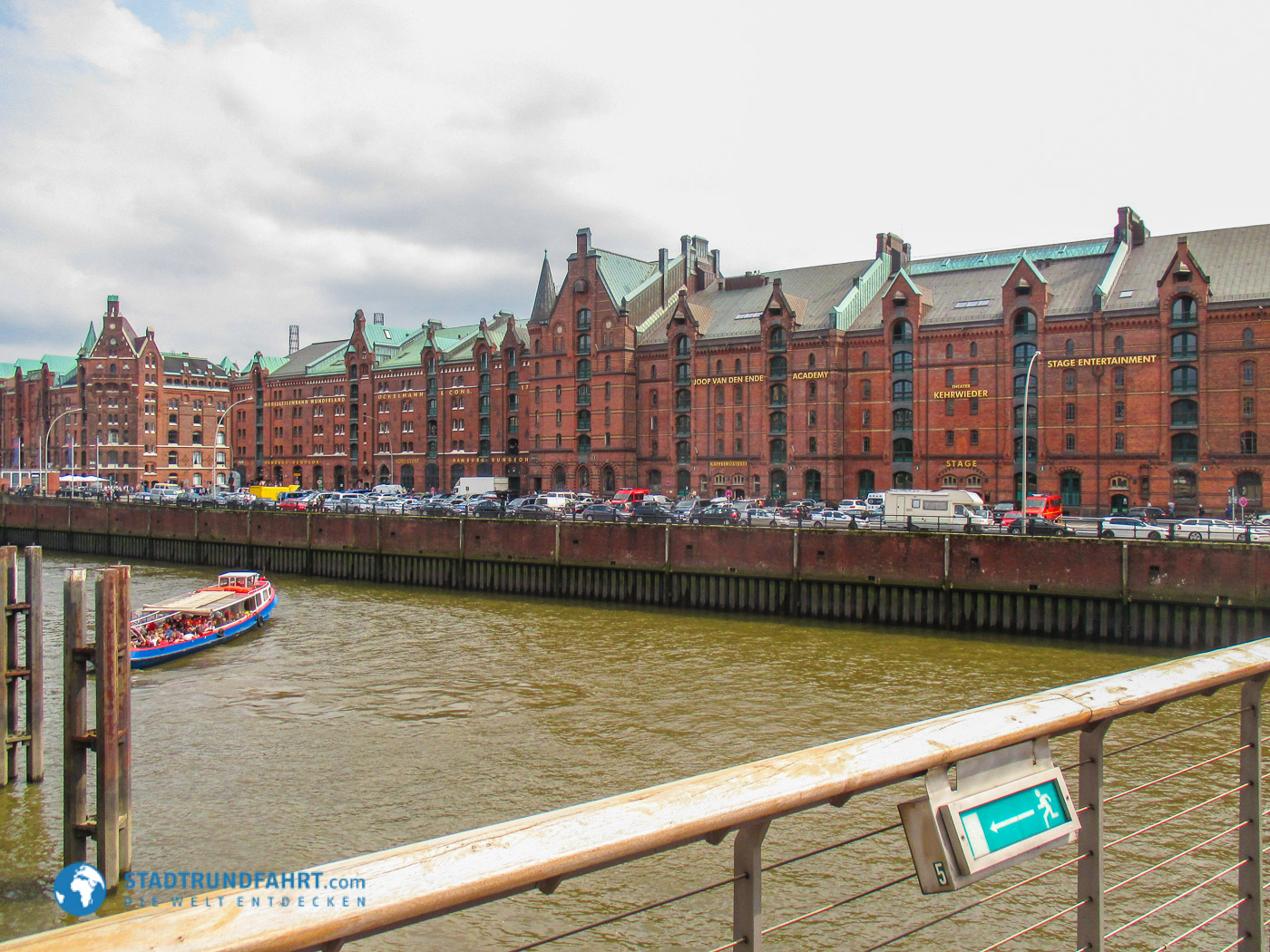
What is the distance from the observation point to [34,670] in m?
16.4

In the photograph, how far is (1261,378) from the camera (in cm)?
5944

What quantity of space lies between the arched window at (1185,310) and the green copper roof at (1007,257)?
900cm

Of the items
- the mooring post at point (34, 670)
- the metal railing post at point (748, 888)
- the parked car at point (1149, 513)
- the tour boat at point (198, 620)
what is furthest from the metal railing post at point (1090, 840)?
the parked car at point (1149, 513)

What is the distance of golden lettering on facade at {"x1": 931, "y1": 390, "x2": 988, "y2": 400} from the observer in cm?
6919

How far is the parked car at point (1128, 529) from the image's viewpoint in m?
37.1

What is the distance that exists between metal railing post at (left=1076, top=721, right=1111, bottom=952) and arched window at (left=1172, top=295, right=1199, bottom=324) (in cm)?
6852

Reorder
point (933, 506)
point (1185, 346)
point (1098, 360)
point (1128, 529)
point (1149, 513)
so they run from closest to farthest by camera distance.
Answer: point (1128, 529)
point (933, 506)
point (1149, 513)
point (1185, 346)
point (1098, 360)

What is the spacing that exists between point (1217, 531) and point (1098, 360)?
31.4 metres

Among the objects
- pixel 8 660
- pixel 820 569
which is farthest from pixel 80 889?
pixel 820 569

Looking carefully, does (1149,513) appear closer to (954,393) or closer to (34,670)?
(954,393)

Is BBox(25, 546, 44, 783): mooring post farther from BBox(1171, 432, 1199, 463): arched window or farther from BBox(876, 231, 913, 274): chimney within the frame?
BBox(876, 231, 913, 274): chimney

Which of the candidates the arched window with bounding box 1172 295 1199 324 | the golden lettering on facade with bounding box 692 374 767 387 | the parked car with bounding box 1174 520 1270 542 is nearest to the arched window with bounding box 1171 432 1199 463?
the arched window with bounding box 1172 295 1199 324

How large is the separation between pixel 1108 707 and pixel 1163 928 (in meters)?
11.9

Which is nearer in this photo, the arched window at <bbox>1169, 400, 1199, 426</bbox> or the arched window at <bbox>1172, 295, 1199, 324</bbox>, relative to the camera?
the arched window at <bbox>1172, 295, 1199, 324</bbox>
